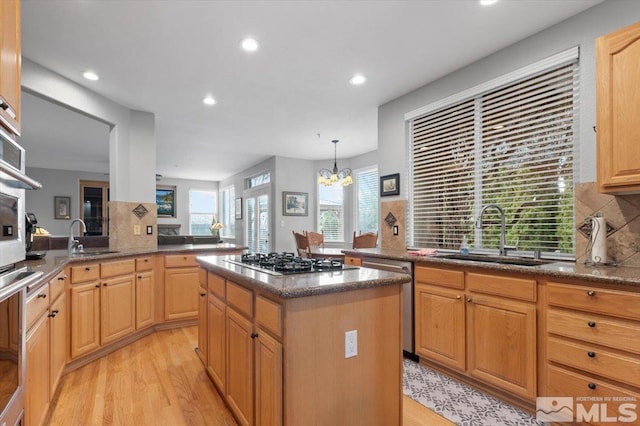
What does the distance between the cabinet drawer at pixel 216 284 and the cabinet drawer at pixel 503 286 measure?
1.73 meters

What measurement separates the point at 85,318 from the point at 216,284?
Result: 145 centimetres

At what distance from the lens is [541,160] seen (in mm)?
2613

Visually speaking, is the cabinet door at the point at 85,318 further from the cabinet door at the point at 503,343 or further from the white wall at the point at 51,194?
the white wall at the point at 51,194

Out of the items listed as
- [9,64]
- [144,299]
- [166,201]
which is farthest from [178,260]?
[166,201]

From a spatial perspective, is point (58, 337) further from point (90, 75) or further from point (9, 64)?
point (90, 75)

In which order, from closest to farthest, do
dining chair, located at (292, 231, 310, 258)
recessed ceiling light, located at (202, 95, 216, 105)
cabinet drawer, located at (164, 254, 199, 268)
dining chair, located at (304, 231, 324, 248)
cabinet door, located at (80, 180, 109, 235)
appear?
1. cabinet drawer, located at (164, 254, 199, 268)
2. recessed ceiling light, located at (202, 95, 216, 105)
3. dining chair, located at (292, 231, 310, 258)
4. dining chair, located at (304, 231, 324, 248)
5. cabinet door, located at (80, 180, 109, 235)

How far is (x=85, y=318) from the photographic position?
279cm

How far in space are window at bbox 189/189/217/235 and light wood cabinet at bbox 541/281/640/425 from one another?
10006mm

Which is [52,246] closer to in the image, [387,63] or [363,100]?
[363,100]

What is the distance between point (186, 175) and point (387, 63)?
27.4 ft

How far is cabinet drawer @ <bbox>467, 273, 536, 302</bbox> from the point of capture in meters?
2.03

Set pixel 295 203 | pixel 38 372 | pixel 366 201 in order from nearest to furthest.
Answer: pixel 38 372 < pixel 366 201 < pixel 295 203
